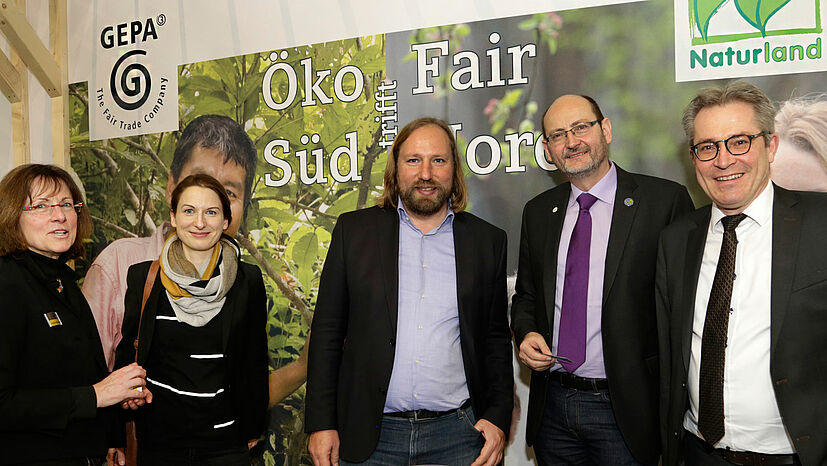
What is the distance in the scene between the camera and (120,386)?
7.84 feet

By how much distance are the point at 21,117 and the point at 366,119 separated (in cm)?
291

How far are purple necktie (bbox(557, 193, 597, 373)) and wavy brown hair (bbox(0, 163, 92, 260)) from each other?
2.02m

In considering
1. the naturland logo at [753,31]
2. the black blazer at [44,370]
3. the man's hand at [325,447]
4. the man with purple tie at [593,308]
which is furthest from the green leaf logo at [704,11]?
the black blazer at [44,370]

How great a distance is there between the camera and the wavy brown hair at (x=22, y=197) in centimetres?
240

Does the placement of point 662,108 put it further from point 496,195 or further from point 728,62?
point 496,195

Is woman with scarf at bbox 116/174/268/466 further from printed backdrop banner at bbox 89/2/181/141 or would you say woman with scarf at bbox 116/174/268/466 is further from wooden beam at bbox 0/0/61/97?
wooden beam at bbox 0/0/61/97

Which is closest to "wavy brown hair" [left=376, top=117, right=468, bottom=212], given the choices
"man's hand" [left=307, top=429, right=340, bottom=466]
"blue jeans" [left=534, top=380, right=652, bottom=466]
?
"blue jeans" [left=534, top=380, right=652, bottom=466]

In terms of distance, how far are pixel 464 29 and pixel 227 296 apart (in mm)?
2039

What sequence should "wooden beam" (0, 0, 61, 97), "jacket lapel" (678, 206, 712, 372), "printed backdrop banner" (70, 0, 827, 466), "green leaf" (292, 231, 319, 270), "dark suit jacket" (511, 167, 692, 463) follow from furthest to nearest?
"wooden beam" (0, 0, 61, 97)
"green leaf" (292, 231, 319, 270)
"printed backdrop banner" (70, 0, 827, 466)
"dark suit jacket" (511, 167, 692, 463)
"jacket lapel" (678, 206, 712, 372)

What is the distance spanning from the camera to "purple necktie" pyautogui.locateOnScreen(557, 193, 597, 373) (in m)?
2.57

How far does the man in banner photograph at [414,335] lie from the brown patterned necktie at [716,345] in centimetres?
84

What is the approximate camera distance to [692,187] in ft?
10.7

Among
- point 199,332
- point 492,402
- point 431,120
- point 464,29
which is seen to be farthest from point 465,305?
point 464,29

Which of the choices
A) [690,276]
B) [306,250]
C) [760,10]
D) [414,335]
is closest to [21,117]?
[306,250]
